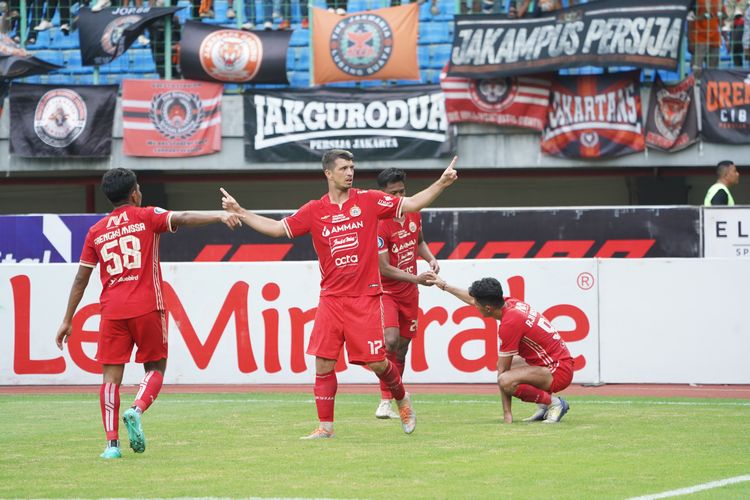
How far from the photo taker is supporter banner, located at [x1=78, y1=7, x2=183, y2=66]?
845 inches

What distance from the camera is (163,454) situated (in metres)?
8.27

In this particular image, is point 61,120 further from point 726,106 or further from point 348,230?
point 348,230

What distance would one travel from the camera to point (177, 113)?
21.6m

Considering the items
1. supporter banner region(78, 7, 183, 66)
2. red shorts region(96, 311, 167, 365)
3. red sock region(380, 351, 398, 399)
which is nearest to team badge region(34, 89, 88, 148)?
supporter banner region(78, 7, 183, 66)

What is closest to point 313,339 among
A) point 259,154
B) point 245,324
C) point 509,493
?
point 509,493

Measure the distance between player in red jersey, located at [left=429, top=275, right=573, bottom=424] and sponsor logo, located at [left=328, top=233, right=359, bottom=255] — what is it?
132 cm

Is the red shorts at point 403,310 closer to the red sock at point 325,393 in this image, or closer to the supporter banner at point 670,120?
the red sock at point 325,393

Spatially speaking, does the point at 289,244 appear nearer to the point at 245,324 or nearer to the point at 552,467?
the point at 245,324

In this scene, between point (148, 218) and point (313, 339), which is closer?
point (148, 218)

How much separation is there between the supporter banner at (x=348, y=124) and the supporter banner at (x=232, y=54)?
0.40 metres

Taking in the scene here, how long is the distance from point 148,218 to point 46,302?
7.34 meters

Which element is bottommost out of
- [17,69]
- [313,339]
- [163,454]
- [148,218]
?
[163,454]

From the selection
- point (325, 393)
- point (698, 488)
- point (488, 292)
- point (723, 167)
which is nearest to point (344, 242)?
point (325, 393)

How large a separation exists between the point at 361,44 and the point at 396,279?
1145 cm
